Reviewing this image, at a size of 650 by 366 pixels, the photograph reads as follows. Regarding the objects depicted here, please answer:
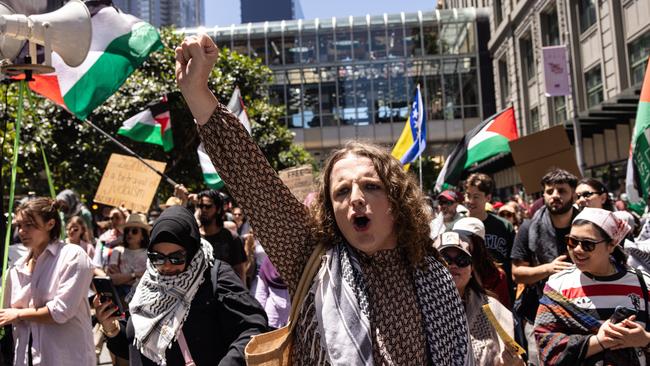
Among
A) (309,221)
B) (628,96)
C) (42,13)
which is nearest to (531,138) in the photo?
(42,13)

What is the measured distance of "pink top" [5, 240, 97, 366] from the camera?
421 centimetres

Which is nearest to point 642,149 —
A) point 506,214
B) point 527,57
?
point 506,214

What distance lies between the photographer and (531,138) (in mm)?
8453

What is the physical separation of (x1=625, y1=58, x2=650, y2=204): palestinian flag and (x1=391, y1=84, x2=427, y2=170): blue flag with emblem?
3.62m

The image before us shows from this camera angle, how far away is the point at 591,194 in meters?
5.79

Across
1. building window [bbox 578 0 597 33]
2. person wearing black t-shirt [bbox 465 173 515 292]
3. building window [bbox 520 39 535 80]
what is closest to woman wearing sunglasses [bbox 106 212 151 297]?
person wearing black t-shirt [bbox 465 173 515 292]

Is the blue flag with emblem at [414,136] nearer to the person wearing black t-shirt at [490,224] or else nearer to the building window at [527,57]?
the person wearing black t-shirt at [490,224]

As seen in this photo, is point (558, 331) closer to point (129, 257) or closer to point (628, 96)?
point (129, 257)

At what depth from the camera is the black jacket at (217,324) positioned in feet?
10.4

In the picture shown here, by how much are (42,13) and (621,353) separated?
420 cm

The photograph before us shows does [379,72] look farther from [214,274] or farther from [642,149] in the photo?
[214,274]

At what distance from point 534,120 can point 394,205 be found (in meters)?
30.6

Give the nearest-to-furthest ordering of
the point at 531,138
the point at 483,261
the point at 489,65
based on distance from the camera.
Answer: the point at 483,261
the point at 531,138
the point at 489,65

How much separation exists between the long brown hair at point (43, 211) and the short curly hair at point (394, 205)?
8.96 feet
